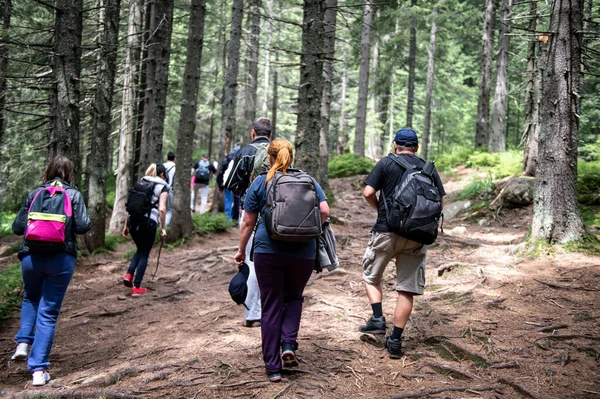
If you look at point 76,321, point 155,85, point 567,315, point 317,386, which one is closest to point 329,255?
point 317,386

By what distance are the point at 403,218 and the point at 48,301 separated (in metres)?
3.61

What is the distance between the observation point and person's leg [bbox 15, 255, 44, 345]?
189 inches

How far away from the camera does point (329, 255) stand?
4.57 meters

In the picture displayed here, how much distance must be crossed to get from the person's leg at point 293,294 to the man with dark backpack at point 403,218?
957mm

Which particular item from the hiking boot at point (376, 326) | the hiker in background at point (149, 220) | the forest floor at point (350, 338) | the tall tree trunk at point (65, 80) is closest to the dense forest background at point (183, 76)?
the tall tree trunk at point (65, 80)

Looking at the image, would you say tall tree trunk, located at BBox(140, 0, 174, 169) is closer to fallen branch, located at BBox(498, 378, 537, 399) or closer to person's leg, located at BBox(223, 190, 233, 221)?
person's leg, located at BBox(223, 190, 233, 221)

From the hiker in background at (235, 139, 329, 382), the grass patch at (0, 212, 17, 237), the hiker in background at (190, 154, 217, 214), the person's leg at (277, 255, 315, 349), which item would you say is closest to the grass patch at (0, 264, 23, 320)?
the hiker in background at (235, 139, 329, 382)

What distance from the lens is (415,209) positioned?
4465 mm

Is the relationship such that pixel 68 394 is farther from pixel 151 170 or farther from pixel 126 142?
pixel 126 142

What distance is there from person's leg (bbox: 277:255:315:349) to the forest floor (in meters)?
0.36

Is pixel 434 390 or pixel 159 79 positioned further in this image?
pixel 159 79

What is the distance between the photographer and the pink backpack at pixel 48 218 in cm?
459

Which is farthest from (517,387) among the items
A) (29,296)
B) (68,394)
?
(29,296)

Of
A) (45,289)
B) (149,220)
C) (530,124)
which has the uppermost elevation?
(530,124)
